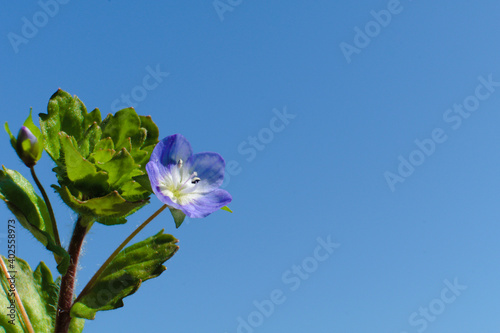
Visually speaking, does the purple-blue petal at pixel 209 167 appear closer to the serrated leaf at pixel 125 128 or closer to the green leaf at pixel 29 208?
the serrated leaf at pixel 125 128

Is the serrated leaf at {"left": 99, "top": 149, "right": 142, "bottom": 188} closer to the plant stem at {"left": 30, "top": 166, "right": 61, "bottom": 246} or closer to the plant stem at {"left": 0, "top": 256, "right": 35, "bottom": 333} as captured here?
the plant stem at {"left": 30, "top": 166, "right": 61, "bottom": 246}

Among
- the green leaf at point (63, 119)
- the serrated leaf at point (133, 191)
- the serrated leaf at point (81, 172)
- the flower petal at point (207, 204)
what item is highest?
the green leaf at point (63, 119)

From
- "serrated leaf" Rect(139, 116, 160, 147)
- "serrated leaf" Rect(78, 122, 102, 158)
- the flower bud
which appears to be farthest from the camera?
"serrated leaf" Rect(139, 116, 160, 147)

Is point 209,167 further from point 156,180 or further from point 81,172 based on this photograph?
point 81,172

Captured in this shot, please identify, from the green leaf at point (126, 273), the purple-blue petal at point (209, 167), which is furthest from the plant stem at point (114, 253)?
the purple-blue petal at point (209, 167)

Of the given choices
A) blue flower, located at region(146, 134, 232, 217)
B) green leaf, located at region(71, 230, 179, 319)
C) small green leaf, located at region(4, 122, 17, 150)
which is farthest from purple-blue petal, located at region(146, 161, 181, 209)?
small green leaf, located at region(4, 122, 17, 150)

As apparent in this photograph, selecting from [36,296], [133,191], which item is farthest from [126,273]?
[36,296]
